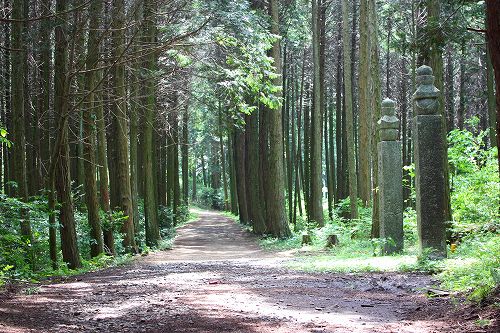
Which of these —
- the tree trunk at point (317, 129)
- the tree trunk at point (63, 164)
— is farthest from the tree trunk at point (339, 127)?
the tree trunk at point (63, 164)

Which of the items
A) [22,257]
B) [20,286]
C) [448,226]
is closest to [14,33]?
[22,257]

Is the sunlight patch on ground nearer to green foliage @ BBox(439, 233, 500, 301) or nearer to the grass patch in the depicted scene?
the grass patch

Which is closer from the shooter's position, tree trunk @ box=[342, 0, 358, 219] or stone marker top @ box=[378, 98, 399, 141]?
stone marker top @ box=[378, 98, 399, 141]

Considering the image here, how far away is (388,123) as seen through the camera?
12.1m

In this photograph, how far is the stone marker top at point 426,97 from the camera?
1049 cm

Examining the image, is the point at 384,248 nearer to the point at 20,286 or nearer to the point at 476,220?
the point at 476,220

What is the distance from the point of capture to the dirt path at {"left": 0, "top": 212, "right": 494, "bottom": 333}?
562 cm

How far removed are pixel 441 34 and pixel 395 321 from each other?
6.48 m

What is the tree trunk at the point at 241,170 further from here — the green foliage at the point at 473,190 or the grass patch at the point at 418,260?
the green foliage at the point at 473,190

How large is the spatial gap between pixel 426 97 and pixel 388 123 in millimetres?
1640

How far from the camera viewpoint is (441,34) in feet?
34.4

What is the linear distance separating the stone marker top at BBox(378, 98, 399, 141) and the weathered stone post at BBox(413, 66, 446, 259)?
152 cm

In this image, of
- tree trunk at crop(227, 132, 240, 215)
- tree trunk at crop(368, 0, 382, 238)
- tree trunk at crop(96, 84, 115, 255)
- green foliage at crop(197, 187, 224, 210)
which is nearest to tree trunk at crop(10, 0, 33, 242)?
tree trunk at crop(96, 84, 115, 255)

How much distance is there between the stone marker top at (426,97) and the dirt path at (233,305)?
3201 millimetres
